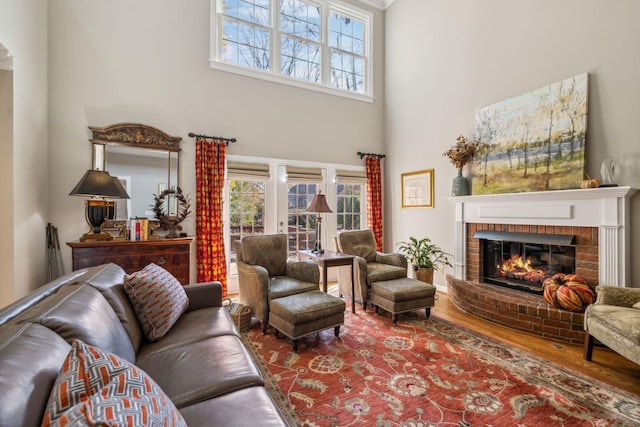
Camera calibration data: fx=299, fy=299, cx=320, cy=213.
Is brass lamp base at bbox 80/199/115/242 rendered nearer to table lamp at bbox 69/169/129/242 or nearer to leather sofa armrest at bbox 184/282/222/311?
table lamp at bbox 69/169/129/242

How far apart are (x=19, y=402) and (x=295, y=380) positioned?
5.58ft

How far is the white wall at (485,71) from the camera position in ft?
9.39

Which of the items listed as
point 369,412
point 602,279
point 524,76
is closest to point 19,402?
point 369,412

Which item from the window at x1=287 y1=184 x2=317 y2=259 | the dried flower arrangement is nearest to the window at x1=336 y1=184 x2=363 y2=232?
the window at x1=287 y1=184 x2=317 y2=259

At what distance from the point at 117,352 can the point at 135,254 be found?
227 centimetres

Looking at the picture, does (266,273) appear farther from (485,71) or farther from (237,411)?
(485,71)

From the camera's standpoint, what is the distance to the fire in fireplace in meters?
3.27

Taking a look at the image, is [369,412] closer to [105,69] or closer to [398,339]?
[398,339]

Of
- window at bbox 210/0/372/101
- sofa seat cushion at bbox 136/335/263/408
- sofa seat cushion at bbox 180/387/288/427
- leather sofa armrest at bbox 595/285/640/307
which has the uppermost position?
window at bbox 210/0/372/101

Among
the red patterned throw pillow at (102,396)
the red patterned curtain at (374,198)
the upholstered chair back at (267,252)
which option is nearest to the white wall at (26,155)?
the upholstered chair back at (267,252)

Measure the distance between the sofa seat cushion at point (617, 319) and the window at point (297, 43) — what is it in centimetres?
441

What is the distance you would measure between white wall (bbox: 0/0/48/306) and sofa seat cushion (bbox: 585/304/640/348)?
4800mm

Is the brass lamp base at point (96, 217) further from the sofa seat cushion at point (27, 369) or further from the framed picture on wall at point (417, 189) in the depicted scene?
the framed picture on wall at point (417, 189)

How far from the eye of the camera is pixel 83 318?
1234 mm
